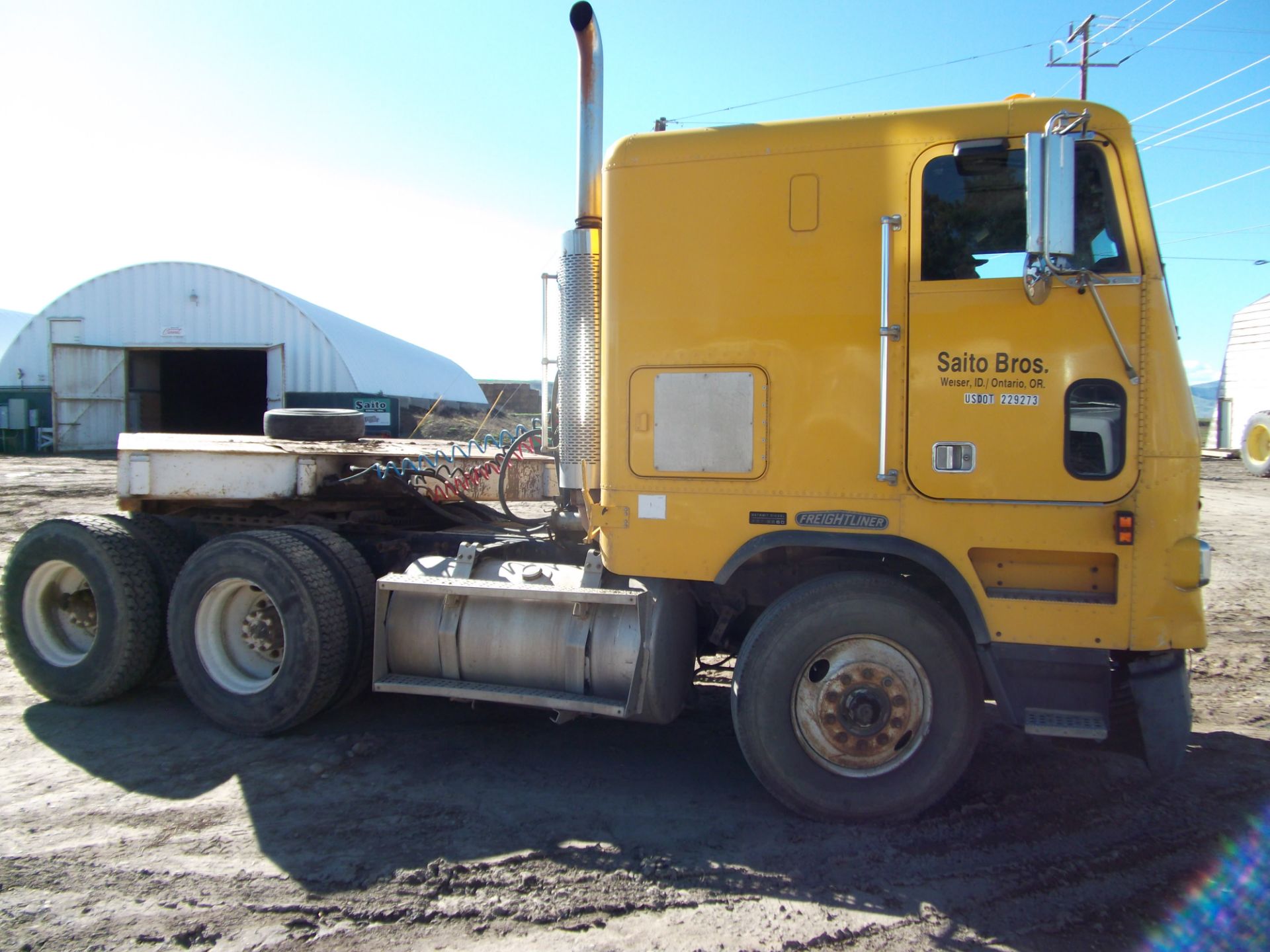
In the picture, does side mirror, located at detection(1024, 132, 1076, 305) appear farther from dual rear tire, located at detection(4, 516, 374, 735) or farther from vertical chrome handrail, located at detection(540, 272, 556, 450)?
dual rear tire, located at detection(4, 516, 374, 735)

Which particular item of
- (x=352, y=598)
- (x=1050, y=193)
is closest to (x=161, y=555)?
(x=352, y=598)

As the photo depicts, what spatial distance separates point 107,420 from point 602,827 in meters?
26.8

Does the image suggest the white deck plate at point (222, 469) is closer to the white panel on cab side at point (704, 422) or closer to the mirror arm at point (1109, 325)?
the white panel on cab side at point (704, 422)

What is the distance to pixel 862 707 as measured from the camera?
390 cm

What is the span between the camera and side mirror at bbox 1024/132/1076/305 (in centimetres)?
337

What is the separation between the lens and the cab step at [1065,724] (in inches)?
144

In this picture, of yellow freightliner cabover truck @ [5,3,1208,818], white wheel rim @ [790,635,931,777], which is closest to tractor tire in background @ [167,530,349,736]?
yellow freightliner cabover truck @ [5,3,1208,818]

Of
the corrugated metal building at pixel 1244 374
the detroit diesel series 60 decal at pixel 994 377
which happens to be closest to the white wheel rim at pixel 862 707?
the detroit diesel series 60 decal at pixel 994 377

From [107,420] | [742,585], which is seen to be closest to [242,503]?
[742,585]

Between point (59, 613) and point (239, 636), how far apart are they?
1.58m

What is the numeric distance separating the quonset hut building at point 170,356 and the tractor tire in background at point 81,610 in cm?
1827

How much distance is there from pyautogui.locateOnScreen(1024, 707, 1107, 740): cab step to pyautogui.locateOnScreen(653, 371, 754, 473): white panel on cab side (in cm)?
168

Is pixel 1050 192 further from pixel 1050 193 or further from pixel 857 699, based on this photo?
pixel 857 699

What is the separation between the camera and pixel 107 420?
25.4 meters
